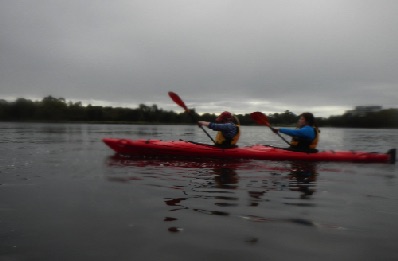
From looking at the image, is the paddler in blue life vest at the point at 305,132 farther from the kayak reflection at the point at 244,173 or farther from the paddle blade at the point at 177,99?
the paddle blade at the point at 177,99

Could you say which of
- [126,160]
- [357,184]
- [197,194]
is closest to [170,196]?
[197,194]

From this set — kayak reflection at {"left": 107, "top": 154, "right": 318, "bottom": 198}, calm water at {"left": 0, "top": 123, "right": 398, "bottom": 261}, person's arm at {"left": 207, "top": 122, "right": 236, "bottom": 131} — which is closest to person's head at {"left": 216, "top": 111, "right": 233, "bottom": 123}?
person's arm at {"left": 207, "top": 122, "right": 236, "bottom": 131}

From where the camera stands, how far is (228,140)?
1053 cm

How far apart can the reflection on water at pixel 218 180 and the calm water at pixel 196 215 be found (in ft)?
0.07

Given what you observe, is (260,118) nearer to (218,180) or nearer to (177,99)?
(177,99)

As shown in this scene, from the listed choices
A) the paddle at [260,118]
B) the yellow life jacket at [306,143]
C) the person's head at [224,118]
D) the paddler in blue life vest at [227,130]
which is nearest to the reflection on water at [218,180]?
the yellow life jacket at [306,143]

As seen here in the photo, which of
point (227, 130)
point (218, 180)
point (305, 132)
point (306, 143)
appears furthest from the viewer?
point (227, 130)

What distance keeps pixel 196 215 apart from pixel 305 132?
6.26 metres

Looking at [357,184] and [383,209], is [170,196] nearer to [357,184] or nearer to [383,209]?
[383,209]

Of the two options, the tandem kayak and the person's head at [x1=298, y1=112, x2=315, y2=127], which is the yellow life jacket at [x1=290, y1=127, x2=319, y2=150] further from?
the person's head at [x1=298, y1=112, x2=315, y2=127]

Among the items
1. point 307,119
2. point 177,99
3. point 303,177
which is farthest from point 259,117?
point 303,177

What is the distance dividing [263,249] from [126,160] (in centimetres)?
740

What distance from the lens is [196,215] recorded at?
4492mm

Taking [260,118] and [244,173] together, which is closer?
[244,173]
